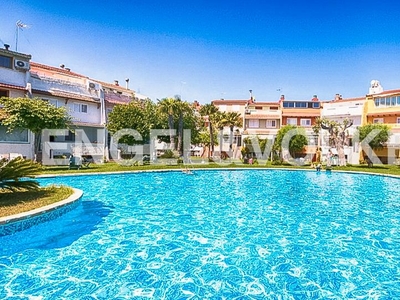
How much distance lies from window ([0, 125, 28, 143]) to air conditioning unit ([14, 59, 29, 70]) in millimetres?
6521

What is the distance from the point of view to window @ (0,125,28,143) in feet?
86.1

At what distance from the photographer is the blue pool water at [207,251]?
6.14 m

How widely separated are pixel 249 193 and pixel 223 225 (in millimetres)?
7003

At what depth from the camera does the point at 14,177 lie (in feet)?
39.2

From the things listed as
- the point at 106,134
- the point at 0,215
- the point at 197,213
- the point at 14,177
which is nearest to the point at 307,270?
the point at 197,213

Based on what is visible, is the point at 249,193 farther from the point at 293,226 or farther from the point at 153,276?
the point at 153,276

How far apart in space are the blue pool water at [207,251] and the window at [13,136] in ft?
59.4

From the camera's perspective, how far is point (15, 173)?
39.2 ft

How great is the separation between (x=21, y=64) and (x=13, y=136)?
7510 mm

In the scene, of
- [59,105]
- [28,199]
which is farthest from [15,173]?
[59,105]

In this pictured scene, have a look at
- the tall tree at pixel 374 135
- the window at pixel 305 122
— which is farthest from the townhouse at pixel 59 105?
the tall tree at pixel 374 135

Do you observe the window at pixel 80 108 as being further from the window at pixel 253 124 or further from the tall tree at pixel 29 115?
the window at pixel 253 124

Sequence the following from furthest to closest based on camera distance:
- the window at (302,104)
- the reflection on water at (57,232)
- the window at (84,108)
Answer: the window at (302,104) < the window at (84,108) < the reflection on water at (57,232)

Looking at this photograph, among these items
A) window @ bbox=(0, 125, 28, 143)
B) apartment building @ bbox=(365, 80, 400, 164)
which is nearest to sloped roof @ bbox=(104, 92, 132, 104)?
window @ bbox=(0, 125, 28, 143)
